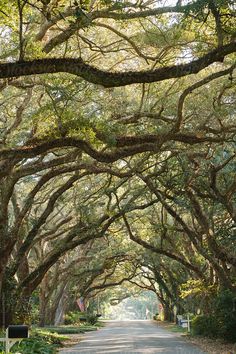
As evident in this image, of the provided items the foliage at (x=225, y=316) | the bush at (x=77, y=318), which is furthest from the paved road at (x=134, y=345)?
the bush at (x=77, y=318)

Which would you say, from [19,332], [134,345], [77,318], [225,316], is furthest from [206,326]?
[77,318]

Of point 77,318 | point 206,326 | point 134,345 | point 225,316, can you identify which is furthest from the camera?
point 77,318

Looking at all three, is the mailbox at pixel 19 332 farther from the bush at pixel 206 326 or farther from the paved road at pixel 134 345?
the bush at pixel 206 326

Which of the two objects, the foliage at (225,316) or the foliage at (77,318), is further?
the foliage at (77,318)

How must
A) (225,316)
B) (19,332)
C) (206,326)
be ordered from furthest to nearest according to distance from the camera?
(206,326), (225,316), (19,332)

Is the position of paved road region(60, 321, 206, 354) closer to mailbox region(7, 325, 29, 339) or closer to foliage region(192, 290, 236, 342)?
foliage region(192, 290, 236, 342)

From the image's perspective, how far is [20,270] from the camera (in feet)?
66.3

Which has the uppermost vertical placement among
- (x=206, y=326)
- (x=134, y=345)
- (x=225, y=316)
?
(x=225, y=316)

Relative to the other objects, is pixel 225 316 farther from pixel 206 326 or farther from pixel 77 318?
pixel 77 318

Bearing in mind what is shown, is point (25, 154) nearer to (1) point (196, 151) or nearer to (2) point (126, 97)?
(2) point (126, 97)

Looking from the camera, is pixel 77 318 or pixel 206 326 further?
pixel 77 318

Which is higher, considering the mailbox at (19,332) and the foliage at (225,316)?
the foliage at (225,316)

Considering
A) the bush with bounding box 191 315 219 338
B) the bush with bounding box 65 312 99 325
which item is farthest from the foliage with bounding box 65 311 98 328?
the bush with bounding box 191 315 219 338

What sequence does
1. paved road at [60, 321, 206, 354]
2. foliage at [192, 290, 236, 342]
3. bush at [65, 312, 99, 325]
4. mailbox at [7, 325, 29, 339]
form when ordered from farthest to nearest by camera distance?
bush at [65, 312, 99, 325]
foliage at [192, 290, 236, 342]
paved road at [60, 321, 206, 354]
mailbox at [7, 325, 29, 339]
